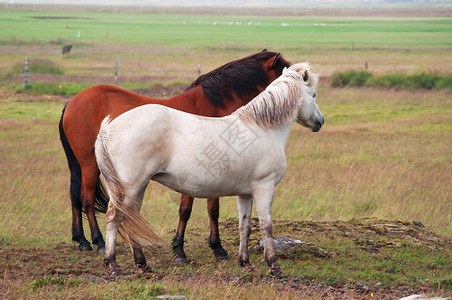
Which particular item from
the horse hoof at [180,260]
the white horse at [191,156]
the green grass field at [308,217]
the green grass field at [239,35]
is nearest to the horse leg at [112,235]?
the white horse at [191,156]

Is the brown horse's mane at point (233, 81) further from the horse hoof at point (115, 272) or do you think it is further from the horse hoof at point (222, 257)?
the horse hoof at point (115, 272)

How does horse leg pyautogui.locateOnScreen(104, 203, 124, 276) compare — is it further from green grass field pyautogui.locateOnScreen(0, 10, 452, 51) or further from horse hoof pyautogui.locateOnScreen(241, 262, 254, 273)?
green grass field pyautogui.locateOnScreen(0, 10, 452, 51)

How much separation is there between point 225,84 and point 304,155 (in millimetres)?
7265

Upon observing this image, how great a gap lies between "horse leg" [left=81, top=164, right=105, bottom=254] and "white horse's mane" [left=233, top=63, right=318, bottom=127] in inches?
88.8

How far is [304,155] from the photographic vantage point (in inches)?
546

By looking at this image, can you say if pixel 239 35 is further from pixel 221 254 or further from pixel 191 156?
pixel 191 156

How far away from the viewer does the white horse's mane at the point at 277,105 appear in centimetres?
582

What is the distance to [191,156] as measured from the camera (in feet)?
17.7

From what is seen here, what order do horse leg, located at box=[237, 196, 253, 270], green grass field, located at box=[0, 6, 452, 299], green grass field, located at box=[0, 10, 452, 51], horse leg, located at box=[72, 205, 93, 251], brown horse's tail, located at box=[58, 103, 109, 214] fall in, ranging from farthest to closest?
green grass field, located at box=[0, 10, 452, 51]
brown horse's tail, located at box=[58, 103, 109, 214]
horse leg, located at box=[72, 205, 93, 251]
horse leg, located at box=[237, 196, 253, 270]
green grass field, located at box=[0, 6, 452, 299]

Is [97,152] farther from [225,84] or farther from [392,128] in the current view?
[392,128]

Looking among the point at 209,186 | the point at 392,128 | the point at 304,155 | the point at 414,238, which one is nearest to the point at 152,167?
the point at 209,186

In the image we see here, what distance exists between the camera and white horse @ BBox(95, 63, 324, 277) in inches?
211

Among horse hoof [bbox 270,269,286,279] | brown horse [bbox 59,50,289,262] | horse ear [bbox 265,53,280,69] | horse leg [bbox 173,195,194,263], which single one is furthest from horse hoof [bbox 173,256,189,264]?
horse ear [bbox 265,53,280,69]

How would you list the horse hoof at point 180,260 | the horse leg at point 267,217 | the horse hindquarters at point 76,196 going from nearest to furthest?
the horse leg at point 267,217 < the horse hoof at point 180,260 < the horse hindquarters at point 76,196
